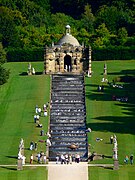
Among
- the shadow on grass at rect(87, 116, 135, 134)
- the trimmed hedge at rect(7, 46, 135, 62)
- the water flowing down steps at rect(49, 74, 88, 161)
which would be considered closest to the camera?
the water flowing down steps at rect(49, 74, 88, 161)

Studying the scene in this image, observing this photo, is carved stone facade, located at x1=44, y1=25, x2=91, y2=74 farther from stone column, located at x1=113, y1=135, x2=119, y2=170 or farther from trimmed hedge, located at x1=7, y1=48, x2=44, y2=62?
stone column, located at x1=113, y1=135, x2=119, y2=170

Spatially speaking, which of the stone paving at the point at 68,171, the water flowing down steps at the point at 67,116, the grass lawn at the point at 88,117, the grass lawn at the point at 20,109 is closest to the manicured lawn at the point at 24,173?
the grass lawn at the point at 88,117

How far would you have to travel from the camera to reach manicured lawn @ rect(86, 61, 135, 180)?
125 meters

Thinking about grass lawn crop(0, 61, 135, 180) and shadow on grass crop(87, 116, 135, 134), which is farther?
shadow on grass crop(87, 116, 135, 134)

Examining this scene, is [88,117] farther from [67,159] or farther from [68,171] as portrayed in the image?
[68,171]

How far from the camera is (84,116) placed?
464 ft

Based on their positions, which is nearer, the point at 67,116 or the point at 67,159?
the point at 67,159

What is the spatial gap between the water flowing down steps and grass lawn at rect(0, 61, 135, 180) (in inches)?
41.8

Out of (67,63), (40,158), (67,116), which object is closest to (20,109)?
(67,116)

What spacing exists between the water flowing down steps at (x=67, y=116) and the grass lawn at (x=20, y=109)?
1.40 m

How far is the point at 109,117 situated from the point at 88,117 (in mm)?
2978

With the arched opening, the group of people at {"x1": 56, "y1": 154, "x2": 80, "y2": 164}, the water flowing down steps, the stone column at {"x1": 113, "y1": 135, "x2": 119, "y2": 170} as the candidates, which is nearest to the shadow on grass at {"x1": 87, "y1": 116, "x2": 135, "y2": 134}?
the water flowing down steps

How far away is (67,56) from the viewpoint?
167 metres

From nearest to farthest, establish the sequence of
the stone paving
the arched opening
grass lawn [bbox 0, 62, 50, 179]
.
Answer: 1. the stone paving
2. grass lawn [bbox 0, 62, 50, 179]
3. the arched opening
